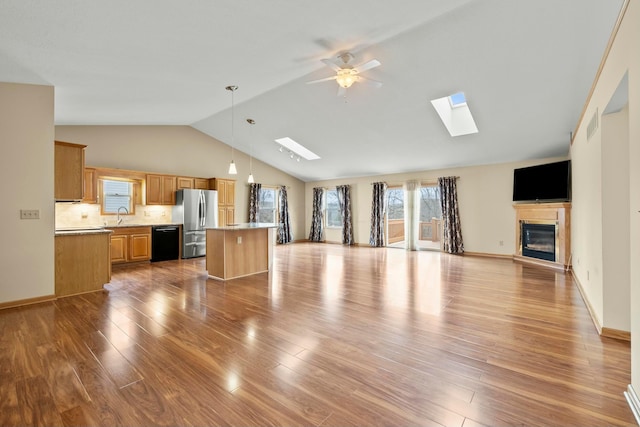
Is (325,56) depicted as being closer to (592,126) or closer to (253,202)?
(592,126)

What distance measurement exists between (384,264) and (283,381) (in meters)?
4.52

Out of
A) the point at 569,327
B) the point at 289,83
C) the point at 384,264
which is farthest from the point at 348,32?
the point at 384,264

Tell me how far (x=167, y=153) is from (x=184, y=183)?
34.8 inches

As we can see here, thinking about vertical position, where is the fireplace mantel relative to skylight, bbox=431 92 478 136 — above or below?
below

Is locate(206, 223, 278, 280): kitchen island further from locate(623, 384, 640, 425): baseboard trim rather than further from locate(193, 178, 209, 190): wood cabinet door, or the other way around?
locate(623, 384, 640, 425): baseboard trim

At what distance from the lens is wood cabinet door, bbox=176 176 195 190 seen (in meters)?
7.29

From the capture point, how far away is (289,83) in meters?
5.16

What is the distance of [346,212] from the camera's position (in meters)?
9.87

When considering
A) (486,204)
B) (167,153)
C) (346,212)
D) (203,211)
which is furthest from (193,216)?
(486,204)

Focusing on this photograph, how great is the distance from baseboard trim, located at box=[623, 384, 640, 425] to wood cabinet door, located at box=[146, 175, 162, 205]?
7.80 meters

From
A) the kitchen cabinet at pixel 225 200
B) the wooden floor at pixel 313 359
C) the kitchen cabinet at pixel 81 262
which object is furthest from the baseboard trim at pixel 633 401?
the kitchen cabinet at pixel 225 200

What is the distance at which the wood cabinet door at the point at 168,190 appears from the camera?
704cm

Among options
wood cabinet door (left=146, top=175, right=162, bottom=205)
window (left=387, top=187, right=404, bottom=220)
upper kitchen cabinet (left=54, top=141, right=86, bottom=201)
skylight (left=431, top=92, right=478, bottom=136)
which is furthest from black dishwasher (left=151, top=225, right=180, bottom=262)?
skylight (left=431, top=92, right=478, bottom=136)

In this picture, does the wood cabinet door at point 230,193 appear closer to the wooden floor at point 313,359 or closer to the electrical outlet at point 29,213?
the wooden floor at point 313,359
